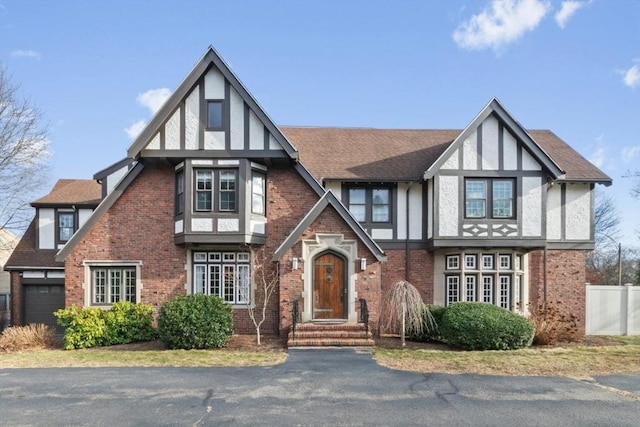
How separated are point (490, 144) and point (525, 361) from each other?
8761mm

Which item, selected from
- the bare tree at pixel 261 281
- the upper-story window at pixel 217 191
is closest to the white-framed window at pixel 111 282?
the upper-story window at pixel 217 191

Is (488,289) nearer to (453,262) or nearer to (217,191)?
(453,262)

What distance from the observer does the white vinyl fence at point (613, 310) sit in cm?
1977

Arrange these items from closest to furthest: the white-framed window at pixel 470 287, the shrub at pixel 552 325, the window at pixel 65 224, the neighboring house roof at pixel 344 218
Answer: the shrub at pixel 552 325
the neighboring house roof at pixel 344 218
the white-framed window at pixel 470 287
the window at pixel 65 224

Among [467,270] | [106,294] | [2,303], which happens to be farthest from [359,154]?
[2,303]

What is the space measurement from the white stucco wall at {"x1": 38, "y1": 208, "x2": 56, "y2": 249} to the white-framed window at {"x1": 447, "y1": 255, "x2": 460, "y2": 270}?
19120mm

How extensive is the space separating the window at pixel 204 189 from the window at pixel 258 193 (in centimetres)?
157

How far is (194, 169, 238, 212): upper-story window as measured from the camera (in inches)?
679

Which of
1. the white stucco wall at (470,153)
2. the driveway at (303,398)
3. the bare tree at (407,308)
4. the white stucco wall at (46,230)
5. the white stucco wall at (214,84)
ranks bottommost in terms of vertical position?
the driveway at (303,398)

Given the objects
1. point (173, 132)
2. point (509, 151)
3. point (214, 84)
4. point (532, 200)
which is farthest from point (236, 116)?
point (532, 200)

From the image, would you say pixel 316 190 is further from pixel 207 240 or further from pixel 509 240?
pixel 509 240

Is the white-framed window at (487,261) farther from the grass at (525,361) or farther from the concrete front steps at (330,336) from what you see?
the concrete front steps at (330,336)

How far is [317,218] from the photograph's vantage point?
17.1 meters

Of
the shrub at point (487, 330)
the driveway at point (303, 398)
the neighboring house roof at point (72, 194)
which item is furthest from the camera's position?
the neighboring house roof at point (72, 194)
